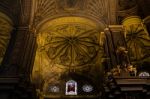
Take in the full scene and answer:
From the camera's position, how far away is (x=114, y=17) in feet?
54.0

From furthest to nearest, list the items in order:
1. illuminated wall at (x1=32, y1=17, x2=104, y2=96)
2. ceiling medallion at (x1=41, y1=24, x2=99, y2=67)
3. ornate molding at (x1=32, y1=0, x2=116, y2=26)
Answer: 1. ceiling medallion at (x1=41, y1=24, x2=99, y2=67)
2. illuminated wall at (x1=32, y1=17, x2=104, y2=96)
3. ornate molding at (x1=32, y1=0, x2=116, y2=26)

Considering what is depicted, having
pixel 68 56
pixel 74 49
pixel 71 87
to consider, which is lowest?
pixel 71 87

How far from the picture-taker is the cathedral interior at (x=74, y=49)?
12.4m

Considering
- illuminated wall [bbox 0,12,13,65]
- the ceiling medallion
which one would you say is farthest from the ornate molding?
the ceiling medallion

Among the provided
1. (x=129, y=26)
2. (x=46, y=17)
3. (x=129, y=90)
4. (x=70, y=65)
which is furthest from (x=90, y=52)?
(x=129, y=90)

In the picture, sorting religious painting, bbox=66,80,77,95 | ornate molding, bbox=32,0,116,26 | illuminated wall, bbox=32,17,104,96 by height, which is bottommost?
religious painting, bbox=66,80,77,95

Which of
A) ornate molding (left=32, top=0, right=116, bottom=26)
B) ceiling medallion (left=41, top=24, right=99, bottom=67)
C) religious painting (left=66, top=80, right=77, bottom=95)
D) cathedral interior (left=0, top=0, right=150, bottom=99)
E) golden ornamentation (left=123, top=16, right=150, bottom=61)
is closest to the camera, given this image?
cathedral interior (left=0, top=0, right=150, bottom=99)

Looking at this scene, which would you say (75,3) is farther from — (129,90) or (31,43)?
(129,90)

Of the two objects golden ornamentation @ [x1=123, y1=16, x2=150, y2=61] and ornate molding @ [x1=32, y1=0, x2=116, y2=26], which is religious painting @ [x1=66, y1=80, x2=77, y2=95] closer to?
golden ornamentation @ [x1=123, y1=16, x2=150, y2=61]

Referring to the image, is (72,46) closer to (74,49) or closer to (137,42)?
(74,49)

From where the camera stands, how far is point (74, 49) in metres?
20.6

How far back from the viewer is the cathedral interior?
Answer: 12.4m

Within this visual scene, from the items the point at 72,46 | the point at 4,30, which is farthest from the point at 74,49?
the point at 4,30

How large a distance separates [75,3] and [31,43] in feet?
13.6
